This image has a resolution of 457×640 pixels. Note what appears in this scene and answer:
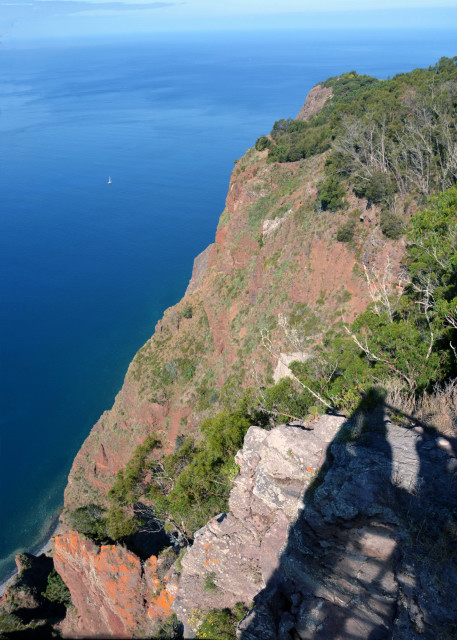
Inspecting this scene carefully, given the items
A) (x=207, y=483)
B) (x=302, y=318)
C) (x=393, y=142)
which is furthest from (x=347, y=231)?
(x=207, y=483)

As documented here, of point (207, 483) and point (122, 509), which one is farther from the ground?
point (207, 483)

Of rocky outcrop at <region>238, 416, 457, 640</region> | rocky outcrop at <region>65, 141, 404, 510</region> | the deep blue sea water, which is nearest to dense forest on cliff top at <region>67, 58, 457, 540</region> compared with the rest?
rocky outcrop at <region>65, 141, 404, 510</region>

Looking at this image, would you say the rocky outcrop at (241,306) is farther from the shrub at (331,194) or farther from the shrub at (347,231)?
the shrub at (331,194)

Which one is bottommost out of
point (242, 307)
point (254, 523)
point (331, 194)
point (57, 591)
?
point (57, 591)

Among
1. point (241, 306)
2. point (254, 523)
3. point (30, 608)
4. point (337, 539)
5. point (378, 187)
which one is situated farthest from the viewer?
point (241, 306)

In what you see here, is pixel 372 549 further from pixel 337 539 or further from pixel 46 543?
pixel 46 543

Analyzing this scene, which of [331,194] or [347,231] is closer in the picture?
[347,231]

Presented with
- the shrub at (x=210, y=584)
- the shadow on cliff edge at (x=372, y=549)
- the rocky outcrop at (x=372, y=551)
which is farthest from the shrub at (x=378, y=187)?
the shrub at (x=210, y=584)

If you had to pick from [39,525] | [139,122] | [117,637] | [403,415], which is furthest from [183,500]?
[139,122]
